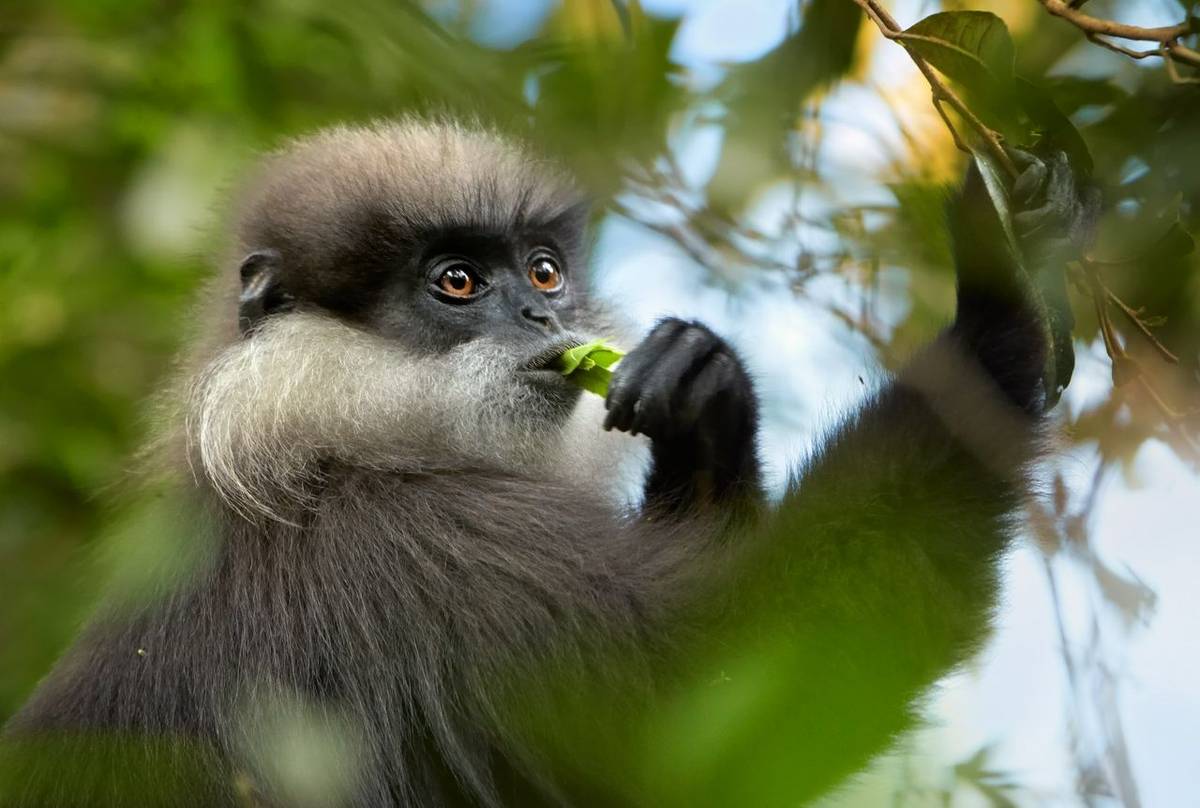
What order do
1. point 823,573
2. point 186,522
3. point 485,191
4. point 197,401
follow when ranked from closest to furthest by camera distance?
point 823,573 → point 186,522 → point 197,401 → point 485,191

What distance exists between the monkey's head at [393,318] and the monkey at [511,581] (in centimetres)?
2

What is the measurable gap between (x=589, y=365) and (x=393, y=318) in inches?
24.6

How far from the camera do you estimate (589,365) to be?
13.5 feet

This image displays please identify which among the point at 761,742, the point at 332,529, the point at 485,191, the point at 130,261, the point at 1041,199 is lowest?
the point at 130,261

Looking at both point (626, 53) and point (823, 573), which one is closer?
point (823, 573)

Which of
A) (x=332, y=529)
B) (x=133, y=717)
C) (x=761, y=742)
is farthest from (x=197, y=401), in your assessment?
(x=761, y=742)

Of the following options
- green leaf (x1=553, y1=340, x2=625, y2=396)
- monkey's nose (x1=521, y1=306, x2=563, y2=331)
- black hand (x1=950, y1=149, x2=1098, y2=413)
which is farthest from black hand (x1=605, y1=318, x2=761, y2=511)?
black hand (x1=950, y1=149, x2=1098, y2=413)

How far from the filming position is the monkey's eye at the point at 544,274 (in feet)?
15.1

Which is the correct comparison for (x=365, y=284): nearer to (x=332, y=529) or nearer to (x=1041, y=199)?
(x=332, y=529)

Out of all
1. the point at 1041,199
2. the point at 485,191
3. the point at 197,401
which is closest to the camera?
the point at 1041,199

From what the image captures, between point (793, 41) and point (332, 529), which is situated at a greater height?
point (793, 41)

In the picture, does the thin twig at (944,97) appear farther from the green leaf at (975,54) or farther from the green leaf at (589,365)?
the green leaf at (589,365)

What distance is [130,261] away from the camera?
4.92m

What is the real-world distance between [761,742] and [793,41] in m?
2.22
